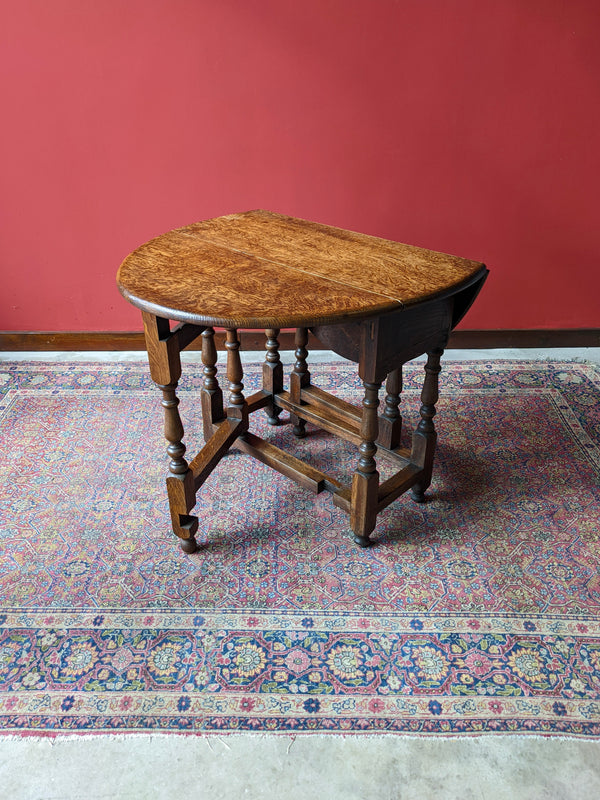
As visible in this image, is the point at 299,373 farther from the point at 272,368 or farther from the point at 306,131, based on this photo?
the point at 306,131

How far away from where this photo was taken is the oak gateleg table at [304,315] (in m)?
1.71

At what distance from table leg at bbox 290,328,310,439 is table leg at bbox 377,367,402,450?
0.35 metres

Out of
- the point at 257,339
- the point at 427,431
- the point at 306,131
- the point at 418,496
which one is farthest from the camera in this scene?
the point at 257,339

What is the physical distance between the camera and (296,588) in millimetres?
2002

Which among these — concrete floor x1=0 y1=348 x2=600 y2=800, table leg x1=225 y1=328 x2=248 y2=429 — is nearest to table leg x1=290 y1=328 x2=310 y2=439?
table leg x1=225 y1=328 x2=248 y2=429

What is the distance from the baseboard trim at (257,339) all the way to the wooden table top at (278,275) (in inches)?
45.1

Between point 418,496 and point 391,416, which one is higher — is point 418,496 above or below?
below

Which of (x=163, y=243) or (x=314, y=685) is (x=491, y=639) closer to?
(x=314, y=685)

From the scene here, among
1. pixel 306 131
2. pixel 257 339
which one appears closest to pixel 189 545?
pixel 257 339

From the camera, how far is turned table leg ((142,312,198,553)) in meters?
1.82

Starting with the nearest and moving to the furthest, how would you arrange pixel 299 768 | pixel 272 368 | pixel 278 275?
pixel 299 768 → pixel 278 275 → pixel 272 368

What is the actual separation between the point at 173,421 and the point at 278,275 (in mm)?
516

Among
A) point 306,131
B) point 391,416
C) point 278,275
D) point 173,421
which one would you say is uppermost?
point 306,131

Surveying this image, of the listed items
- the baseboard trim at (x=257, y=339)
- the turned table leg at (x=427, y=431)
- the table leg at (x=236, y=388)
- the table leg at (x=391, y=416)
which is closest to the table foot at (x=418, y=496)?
the turned table leg at (x=427, y=431)
